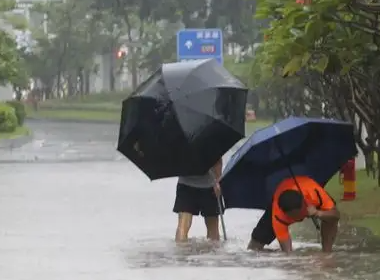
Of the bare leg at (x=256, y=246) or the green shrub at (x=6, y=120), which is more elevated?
the bare leg at (x=256, y=246)

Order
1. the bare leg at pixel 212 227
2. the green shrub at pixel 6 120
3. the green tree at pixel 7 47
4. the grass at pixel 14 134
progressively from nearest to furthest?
the bare leg at pixel 212 227, the grass at pixel 14 134, the green shrub at pixel 6 120, the green tree at pixel 7 47

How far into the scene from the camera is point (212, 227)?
532 inches

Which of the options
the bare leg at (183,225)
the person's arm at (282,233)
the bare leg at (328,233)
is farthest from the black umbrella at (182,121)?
the bare leg at (328,233)

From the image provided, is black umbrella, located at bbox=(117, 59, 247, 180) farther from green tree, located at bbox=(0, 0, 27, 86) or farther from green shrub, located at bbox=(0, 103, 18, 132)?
green shrub, located at bbox=(0, 103, 18, 132)

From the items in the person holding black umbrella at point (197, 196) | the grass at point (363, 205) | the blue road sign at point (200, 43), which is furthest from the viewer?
the blue road sign at point (200, 43)

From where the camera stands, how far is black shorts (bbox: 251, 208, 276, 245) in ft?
39.3

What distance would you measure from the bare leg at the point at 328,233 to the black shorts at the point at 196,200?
1590 mm

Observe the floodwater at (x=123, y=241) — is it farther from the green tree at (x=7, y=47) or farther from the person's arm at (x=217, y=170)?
the green tree at (x=7, y=47)

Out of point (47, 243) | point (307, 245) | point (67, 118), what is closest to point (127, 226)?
point (47, 243)

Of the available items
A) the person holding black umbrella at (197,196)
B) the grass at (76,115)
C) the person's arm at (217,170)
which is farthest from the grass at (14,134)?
the person's arm at (217,170)

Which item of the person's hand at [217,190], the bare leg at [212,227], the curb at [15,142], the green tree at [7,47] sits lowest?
the curb at [15,142]

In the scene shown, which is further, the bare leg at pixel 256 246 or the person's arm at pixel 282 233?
the bare leg at pixel 256 246

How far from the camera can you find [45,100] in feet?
282

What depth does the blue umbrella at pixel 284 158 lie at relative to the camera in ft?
38.9
